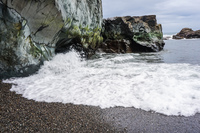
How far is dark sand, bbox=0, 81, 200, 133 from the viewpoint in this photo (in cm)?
239

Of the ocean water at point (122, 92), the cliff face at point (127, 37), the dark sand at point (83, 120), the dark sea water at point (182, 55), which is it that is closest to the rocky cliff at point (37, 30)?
the ocean water at point (122, 92)

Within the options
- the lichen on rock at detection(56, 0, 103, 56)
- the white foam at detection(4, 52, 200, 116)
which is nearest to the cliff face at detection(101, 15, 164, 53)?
the lichen on rock at detection(56, 0, 103, 56)

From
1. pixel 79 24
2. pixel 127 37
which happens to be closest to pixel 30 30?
pixel 79 24

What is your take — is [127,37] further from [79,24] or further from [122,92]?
[122,92]

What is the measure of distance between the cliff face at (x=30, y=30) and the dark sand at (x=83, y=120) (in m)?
2.43

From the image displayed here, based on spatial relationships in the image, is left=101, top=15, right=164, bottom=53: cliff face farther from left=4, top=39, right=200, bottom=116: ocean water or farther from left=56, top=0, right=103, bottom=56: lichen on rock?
left=4, top=39, right=200, bottom=116: ocean water

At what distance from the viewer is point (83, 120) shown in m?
2.64

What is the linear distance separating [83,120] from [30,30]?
4.56 metres

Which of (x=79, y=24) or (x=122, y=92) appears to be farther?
(x=79, y=24)

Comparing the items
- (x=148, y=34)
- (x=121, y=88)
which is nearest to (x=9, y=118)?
(x=121, y=88)

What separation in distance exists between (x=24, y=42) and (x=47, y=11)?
1.50 metres

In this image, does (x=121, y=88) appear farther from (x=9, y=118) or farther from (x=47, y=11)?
(x=47, y=11)

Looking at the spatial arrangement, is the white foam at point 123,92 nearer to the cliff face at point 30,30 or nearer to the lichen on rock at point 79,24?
the cliff face at point 30,30

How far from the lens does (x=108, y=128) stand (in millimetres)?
2447
